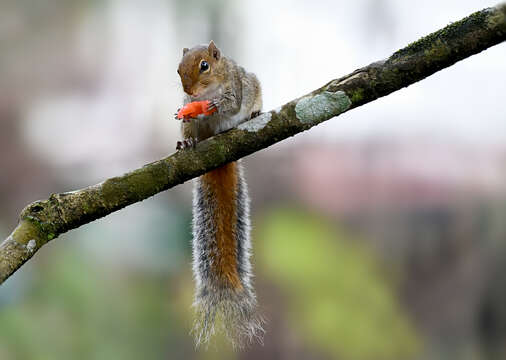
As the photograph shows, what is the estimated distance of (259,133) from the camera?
1.21 meters

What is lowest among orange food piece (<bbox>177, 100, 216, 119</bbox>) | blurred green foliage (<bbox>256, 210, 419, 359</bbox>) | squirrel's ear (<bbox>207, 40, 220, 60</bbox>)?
blurred green foliage (<bbox>256, 210, 419, 359</bbox>)

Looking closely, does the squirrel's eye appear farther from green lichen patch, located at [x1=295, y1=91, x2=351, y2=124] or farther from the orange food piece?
green lichen patch, located at [x1=295, y1=91, x2=351, y2=124]

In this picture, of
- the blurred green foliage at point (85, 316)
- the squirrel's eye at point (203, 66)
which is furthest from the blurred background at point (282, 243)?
the squirrel's eye at point (203, 66)

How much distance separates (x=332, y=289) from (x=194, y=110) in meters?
2.50

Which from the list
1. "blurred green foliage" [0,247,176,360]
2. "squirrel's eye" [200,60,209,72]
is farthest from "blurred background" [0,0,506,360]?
"squirrel's eye" [200,60,209,72]

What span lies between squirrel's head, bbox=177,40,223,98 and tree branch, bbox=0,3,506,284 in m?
0.39

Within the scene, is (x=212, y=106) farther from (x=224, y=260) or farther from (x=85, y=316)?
(x=85, y=316)

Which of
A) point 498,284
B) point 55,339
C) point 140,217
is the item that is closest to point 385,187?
point 498,284

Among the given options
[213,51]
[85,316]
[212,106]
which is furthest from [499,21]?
[85,316]

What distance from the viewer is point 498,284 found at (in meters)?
4.11

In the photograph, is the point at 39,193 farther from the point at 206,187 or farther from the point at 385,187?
the point at 206,187

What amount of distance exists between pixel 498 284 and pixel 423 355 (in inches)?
29.4

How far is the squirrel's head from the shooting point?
5.14ft

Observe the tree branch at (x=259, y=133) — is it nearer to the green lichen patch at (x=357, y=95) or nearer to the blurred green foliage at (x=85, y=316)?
the green lichen patch at (x=357, y=95)
